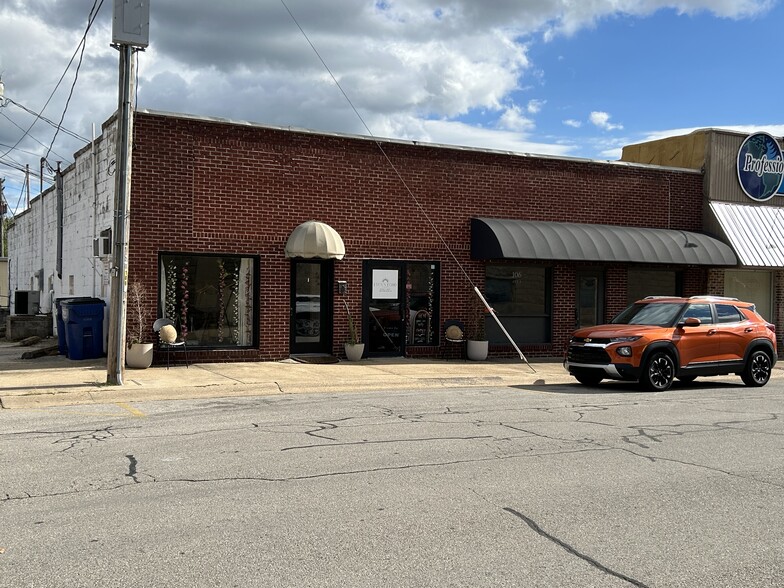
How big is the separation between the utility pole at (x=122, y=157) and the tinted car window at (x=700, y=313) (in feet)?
33.2

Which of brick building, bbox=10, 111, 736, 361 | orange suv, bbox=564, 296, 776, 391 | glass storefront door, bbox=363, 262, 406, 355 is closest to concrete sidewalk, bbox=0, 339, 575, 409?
glass storefront door, bbox=363, 262, 406, 355

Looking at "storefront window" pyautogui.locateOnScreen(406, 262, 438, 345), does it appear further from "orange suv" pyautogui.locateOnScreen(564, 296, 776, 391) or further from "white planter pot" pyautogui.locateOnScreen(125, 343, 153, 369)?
"white planter pot" pyautogui.locateOnScreen(125, 343, 153, 369)

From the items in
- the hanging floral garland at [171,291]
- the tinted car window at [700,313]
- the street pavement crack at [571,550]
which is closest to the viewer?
the street pavement crack at [571,550]

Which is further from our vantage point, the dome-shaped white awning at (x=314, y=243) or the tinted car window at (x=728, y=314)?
the dome-shaped white awning at (x=314, y=243)

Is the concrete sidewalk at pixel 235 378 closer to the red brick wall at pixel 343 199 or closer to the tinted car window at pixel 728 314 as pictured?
the red brick wall at pixel 343 199

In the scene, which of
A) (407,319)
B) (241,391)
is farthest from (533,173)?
(241,391)

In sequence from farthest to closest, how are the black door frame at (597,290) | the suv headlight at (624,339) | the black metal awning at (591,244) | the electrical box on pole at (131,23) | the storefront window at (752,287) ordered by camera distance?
the storefront window at (752,287)
the black door frame at (597,290)
the black metal awning at (591,244)
the suv headlight at (624,339)
the electrical box on pole at (131,23)

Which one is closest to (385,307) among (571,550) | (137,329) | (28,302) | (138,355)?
(137,329)

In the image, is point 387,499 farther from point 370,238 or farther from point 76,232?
point 76,232

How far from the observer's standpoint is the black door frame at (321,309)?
1727 cm

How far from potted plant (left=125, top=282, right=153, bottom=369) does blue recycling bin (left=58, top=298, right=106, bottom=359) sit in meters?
0.88

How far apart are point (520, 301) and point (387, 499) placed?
1374 centimetres

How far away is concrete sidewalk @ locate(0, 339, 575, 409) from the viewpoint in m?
12.2

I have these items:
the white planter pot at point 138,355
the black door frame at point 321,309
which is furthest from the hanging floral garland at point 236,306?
the white planter pot at point 138,355
